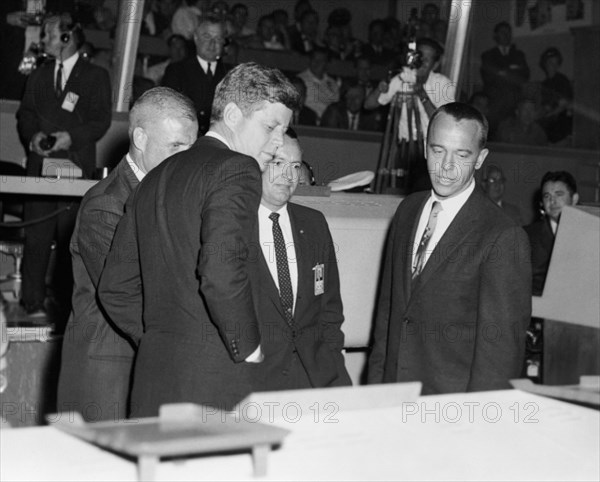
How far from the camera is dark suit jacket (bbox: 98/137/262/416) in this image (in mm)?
2066

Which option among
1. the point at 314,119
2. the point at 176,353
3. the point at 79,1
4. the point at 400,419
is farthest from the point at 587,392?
the point at 79,1

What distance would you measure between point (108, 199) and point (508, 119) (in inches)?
269

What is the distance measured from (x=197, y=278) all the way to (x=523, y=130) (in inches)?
282

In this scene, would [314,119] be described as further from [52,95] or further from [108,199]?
[108,199]

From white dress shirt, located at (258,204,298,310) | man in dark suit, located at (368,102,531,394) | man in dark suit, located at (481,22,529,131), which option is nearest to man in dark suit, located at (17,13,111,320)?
white dress shirt, located at (258,204,298,310)

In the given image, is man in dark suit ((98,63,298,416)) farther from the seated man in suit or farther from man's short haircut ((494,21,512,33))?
man's short haircut ((494,21,512,33))

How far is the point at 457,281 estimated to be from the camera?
8.16ft

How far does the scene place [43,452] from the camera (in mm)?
1087


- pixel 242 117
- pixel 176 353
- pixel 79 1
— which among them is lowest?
pixel 176 353

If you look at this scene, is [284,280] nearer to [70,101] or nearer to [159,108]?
[159,108]

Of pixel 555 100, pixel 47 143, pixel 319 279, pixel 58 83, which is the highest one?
pixel 555 100

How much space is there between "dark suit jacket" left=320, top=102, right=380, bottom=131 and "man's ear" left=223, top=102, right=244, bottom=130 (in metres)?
5.83

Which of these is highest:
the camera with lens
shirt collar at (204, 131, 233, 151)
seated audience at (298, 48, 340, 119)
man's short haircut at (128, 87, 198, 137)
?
seated audience at (298, 48, 340, 119)

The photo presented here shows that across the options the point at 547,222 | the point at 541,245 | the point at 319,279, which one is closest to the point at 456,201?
the point at 319,279
